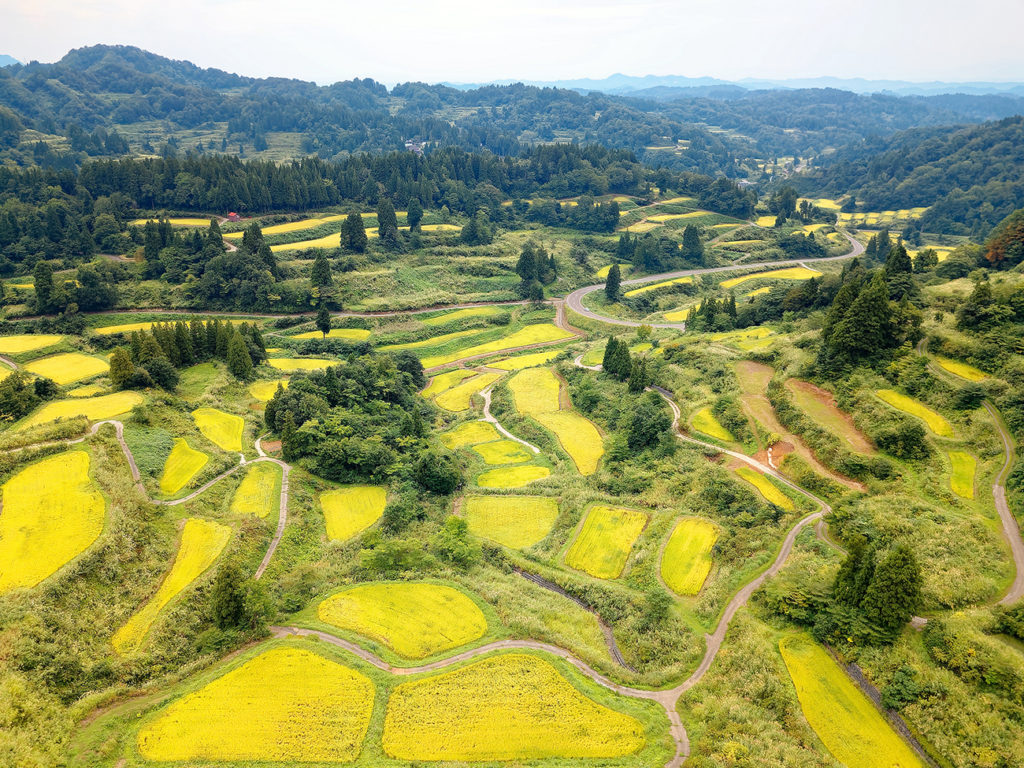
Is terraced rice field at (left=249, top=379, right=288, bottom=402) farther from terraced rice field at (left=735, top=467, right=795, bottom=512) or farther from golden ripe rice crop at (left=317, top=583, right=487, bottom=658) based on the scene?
terraced rice field at (left=735, top=467, right=795, bottom=512)

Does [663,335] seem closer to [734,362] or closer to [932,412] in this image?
[734,362]

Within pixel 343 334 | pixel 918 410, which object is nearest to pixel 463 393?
pixel 343 334

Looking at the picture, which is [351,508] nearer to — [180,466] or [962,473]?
[180,466]

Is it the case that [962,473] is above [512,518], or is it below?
above

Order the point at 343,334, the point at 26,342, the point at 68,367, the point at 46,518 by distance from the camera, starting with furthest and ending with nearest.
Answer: the point at 343,334
the point at 26,342
the point at 68,367
the point at 46,518

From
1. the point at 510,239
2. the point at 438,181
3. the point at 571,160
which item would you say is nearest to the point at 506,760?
the point at 510,239

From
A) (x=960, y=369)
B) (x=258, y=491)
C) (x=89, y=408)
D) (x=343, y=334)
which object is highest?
(x=960, y=369)

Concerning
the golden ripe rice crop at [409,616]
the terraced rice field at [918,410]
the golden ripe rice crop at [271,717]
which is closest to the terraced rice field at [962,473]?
the terraced rice field at [918,410]
